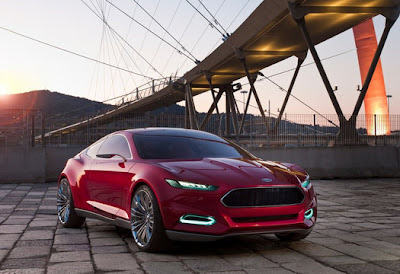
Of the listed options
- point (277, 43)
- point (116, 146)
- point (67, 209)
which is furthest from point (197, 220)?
point (277, 43)

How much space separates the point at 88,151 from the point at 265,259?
3.45 meters

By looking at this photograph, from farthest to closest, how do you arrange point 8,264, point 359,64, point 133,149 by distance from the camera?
point 359,64 < point 133,149 < point 8,264

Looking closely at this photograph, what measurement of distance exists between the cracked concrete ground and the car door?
399mm

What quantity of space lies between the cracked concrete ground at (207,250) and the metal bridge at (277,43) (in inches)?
418

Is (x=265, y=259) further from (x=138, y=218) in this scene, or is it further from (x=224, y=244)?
(x=138, y=218)

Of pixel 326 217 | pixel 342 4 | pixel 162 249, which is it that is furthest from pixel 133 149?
pixel 342 4

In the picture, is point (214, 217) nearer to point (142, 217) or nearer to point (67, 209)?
point (142, 217)

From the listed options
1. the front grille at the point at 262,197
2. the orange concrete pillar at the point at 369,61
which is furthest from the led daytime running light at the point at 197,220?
the orange concrete pillar at the point at 369,61

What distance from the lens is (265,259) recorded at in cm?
511

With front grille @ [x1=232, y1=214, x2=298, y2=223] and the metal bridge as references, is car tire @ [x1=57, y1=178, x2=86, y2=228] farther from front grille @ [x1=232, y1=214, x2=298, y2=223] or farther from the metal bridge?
the metal bridge

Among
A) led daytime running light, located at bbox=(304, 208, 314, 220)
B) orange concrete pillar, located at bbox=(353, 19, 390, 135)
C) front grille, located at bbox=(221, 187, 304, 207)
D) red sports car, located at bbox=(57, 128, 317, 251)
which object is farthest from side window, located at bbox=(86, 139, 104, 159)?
orange concrete pillar, located at bbox=(353, 19, 390, 135)

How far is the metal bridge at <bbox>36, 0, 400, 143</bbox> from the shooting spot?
70.6ft

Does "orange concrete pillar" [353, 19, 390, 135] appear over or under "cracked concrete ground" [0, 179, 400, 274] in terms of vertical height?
over

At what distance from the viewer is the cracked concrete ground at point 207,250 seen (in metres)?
4.74
